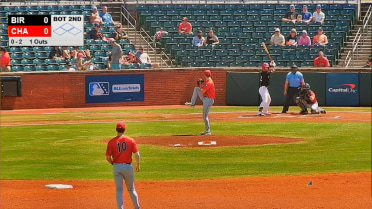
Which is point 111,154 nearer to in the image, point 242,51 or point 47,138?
point 47,138

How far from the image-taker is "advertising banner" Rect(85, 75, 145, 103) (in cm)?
3133

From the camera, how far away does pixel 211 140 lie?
25.1 meters

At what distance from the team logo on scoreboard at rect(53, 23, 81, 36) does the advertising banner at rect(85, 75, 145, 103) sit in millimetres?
3426

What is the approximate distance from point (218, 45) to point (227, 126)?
146 inches

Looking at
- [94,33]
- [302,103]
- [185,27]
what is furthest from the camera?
[185,27]

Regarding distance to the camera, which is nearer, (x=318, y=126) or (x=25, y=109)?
(x=318, y=126)

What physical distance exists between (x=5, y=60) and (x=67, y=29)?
4.65m

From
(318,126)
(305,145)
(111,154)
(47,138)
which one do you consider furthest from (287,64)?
(111,154)

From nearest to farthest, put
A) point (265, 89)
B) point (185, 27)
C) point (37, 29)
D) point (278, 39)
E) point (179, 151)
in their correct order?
point (37, 29), point (179, 151), point (265, 89), point (278, 39), point (185, 27)

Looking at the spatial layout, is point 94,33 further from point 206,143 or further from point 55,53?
point 206,143

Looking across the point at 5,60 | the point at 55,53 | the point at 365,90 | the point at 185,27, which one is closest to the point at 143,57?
the point at 185,27

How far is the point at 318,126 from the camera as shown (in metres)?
28.3

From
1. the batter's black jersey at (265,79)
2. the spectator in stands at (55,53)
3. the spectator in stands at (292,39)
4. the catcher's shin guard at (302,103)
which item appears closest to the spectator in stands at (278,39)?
the spectator in stands at (292,39)

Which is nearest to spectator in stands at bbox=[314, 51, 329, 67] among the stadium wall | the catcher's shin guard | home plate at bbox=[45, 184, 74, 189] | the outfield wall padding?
the stadium wall
